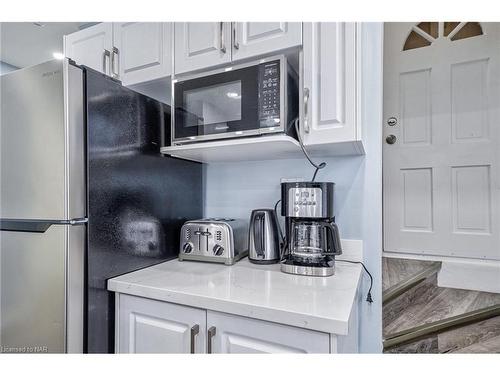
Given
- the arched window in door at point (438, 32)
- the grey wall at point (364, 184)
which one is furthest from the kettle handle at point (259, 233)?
the arched window in door at point (438, 32)

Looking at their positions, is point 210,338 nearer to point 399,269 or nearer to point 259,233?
point 259,233

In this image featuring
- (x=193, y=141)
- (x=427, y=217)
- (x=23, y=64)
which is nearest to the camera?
(x=193, y=141)

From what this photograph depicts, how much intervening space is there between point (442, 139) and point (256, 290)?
1705 millimetres

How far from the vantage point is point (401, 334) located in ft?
5.59

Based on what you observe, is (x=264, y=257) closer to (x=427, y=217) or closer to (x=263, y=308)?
(x=263, y=308)

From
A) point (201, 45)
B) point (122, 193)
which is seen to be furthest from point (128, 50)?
point (122, 193)

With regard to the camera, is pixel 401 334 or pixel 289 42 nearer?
pixel 289 42

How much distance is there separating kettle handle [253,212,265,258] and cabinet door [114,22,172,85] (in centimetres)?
82

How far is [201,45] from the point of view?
127cm

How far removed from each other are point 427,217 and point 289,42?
5.00 feet

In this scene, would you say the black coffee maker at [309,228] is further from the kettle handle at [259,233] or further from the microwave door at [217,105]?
the microwave door at [217,105]

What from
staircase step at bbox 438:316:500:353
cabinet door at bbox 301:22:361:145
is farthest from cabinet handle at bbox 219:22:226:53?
staircase step at bbox 438:316:500:353
